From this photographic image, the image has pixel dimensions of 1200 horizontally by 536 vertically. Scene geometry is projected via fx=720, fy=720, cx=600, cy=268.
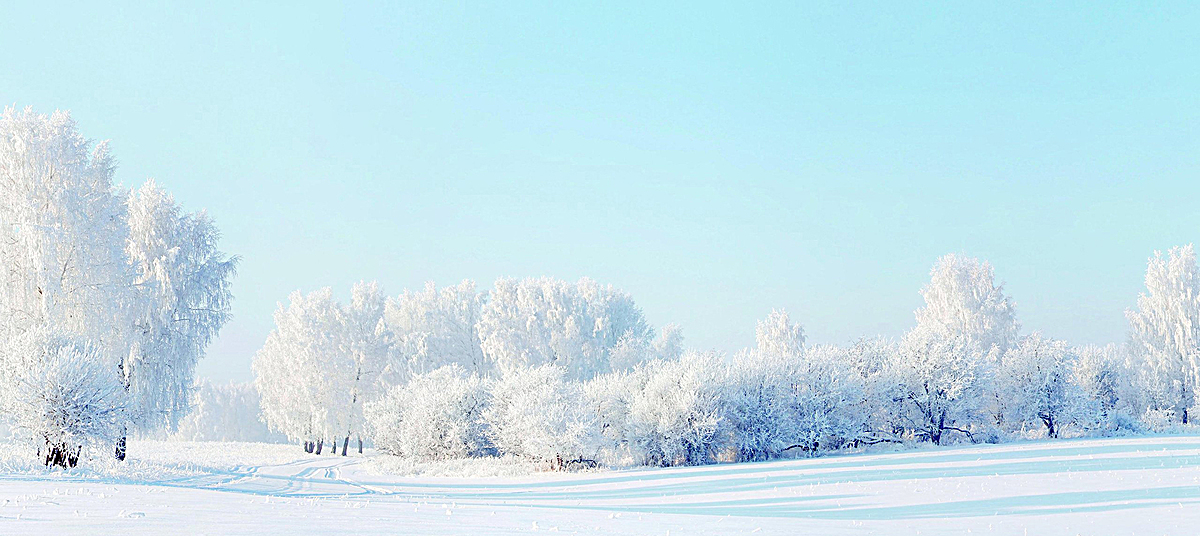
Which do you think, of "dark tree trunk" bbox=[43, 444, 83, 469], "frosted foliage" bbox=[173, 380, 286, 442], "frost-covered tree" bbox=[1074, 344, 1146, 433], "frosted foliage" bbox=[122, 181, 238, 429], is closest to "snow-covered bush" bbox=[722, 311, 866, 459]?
"frost-covered tree" bbox=[1074, 344, 1146, 433]

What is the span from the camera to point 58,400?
17.3 m

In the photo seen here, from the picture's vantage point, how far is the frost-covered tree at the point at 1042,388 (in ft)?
109

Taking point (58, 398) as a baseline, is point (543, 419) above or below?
below

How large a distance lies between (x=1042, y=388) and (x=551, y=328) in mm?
29413

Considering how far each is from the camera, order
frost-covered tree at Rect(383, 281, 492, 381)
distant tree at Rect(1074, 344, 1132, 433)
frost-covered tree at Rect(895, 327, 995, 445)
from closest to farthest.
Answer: frost-covered tree at Rect(895, 327, 995, 445)
distant tree at Rect(1074, 344, 1132, 433)
frost-covered tree at Rect(383, 281, 492, 381)

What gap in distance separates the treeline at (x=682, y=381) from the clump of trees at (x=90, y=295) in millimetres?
11422

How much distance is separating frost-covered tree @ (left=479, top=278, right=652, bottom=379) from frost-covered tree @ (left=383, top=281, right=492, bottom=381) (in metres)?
2.39

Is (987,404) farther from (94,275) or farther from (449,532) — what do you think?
(94,275)

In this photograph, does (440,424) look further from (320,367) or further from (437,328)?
(437,328)

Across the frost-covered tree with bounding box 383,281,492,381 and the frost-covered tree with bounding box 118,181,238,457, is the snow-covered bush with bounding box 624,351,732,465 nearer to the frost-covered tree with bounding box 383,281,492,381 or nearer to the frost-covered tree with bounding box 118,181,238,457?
the frost-covered tree with bounding box 118,181,238,457

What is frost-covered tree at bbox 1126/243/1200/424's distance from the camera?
43.7 meters

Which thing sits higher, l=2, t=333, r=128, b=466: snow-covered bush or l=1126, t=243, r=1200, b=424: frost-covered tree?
l=1126, t=243, r=1200, b=424: frost-covered tree

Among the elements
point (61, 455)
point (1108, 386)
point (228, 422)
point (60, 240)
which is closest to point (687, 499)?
point (61, 455)

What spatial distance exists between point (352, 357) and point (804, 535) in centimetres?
3896
